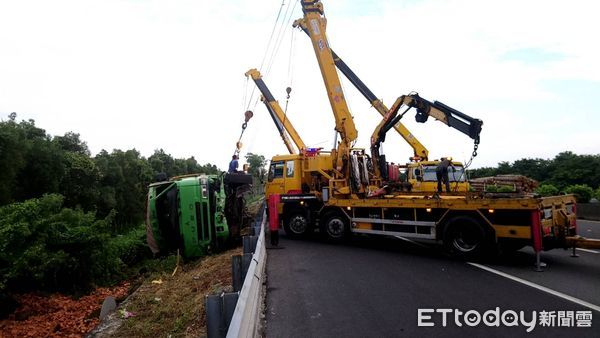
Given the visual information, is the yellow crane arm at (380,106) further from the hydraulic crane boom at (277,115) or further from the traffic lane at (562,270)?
the traffic lane at (562,270)

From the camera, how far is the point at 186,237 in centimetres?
901

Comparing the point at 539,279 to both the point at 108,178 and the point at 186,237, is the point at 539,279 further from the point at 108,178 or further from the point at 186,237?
the point at 108,178

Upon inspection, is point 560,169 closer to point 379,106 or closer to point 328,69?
point 379,106

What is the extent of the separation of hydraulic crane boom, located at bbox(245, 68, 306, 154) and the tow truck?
361 inches

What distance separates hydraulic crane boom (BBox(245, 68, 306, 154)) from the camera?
913 inches

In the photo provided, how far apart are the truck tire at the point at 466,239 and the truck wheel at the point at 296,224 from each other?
4.59m

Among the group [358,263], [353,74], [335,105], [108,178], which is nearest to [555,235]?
[358,263]

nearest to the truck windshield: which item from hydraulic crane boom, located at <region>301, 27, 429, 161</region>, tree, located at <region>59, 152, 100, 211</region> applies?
hydraulic crane boom, located at <region>301, 27, 429, 161</region>

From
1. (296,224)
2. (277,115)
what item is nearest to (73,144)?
(277,115)

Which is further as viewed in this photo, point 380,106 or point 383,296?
point 380,106

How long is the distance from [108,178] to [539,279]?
103ft

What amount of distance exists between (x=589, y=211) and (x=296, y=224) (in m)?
13.3

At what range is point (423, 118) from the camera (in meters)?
11.5

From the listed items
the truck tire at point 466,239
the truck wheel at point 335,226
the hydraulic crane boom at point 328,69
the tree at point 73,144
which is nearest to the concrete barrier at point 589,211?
the hydraulic crane boom at point 328,69
